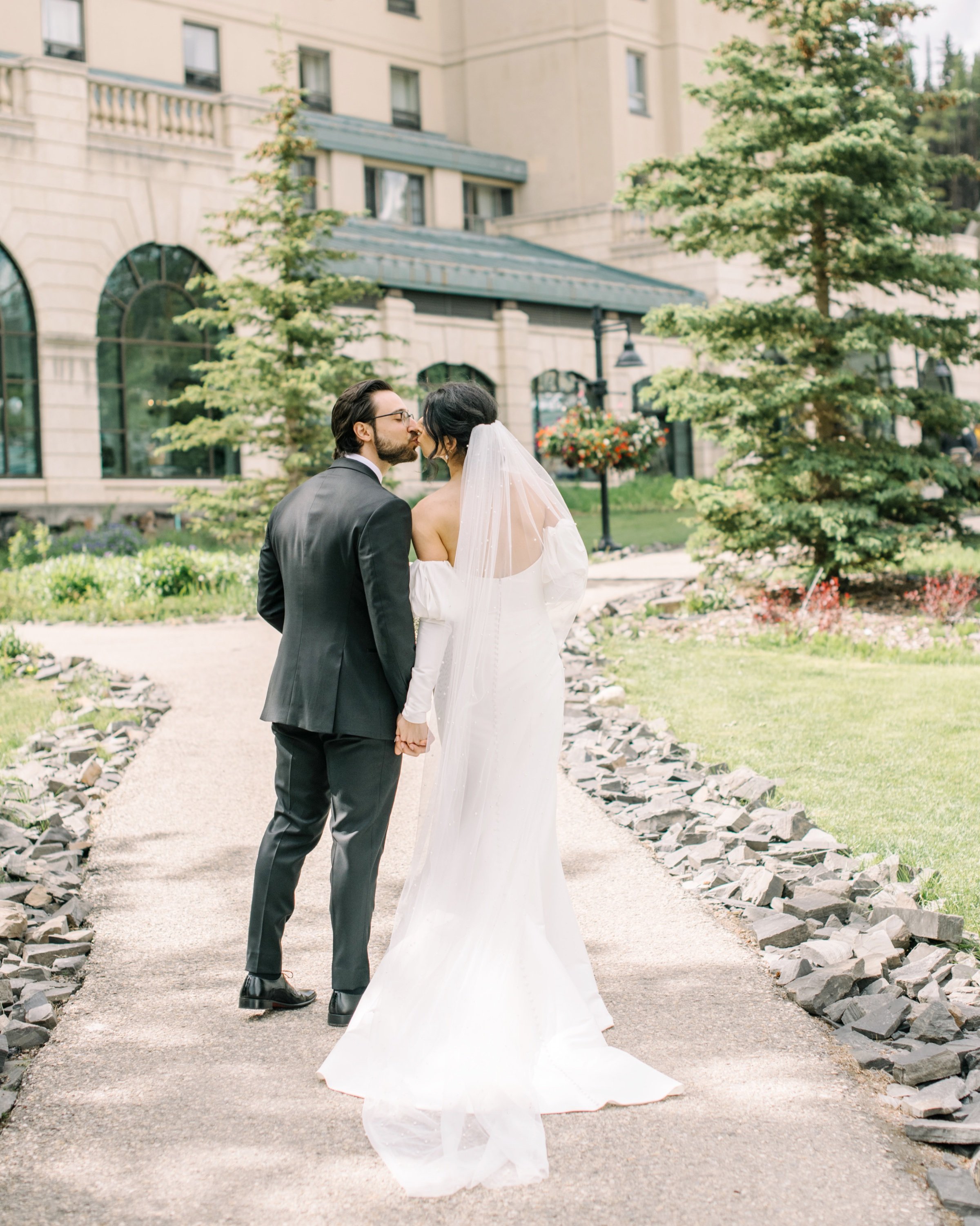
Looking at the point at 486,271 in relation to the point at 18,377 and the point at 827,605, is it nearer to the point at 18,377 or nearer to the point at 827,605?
the point at 18,377

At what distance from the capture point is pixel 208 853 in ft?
20.6

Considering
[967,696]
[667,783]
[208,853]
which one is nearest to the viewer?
[208,853]

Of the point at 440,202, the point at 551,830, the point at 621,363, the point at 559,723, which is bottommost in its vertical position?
the point at 551,830

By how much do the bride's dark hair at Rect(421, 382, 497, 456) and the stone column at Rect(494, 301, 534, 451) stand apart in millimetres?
25359

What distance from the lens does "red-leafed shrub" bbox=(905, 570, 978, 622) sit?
13086mm

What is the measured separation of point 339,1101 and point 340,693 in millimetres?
1304

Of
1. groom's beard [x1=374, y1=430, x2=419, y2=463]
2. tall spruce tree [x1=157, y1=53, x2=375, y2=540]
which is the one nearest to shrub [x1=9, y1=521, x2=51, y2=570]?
tall spruce tree [x1=157, y1=53, x2=375, y2=540]

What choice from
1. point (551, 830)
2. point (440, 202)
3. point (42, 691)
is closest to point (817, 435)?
point (42, 691)

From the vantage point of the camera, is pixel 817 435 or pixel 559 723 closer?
pixel 559 723

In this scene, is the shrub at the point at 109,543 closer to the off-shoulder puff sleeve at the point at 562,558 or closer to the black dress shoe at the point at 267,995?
the black dress shoe at the point at 267,995

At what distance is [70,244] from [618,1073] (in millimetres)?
20876

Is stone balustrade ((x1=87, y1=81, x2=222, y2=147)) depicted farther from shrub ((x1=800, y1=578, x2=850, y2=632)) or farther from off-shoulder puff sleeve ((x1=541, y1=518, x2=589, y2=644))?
off-shoulder puff sleeve ((x1=541, y1=518, x2=589, y2=644))

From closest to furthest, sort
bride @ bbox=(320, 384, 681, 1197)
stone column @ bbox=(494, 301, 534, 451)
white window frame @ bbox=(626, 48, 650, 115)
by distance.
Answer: bride @ bbox=(320, 384, 681, 1197) < stone column @ bbox=(494, 301, 534, 451) < white window frame @ bbox=(626, 48, 650, 115)

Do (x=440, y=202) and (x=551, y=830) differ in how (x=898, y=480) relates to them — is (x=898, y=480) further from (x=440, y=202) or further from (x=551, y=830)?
(x=440, y=202)
